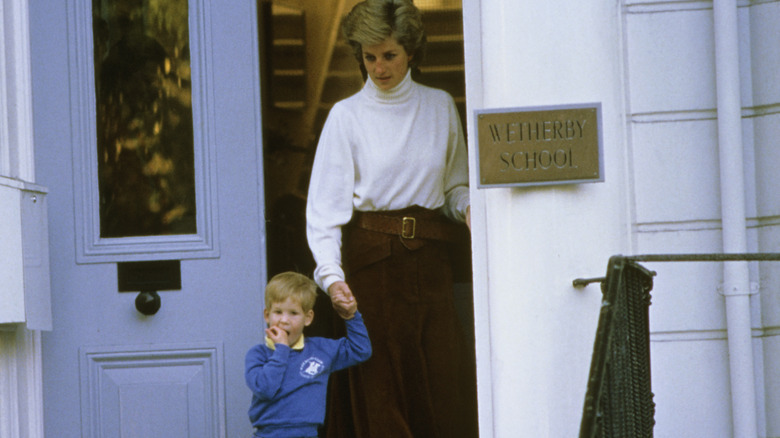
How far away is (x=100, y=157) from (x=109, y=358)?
2.45 ft

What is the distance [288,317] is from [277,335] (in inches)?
2.9

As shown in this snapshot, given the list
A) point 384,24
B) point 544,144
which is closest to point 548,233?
point 544,144

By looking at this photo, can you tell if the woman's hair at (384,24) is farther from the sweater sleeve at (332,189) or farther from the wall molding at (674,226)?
the wall molding at (674,226)

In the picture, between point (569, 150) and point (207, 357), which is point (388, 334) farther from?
point (569, 150)

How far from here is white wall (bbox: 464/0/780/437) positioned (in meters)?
3.19

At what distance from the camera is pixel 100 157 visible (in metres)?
3.96

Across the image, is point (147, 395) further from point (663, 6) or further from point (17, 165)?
point (663, 6)

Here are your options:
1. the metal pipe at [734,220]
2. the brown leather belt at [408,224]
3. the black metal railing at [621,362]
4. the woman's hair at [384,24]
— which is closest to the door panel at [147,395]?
the brown leather belt at [408,224]

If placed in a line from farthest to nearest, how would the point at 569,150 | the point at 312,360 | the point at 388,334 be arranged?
the point at 388,334 → the point at 312,360 → the point at 569,150

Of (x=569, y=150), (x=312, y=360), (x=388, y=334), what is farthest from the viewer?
(x=388, y=334)

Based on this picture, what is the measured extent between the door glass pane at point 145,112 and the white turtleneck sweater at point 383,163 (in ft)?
1.69

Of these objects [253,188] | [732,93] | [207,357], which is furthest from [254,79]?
[732,93]

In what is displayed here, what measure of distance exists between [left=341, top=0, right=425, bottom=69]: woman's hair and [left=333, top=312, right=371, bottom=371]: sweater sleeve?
101cm

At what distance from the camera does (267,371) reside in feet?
11.5
